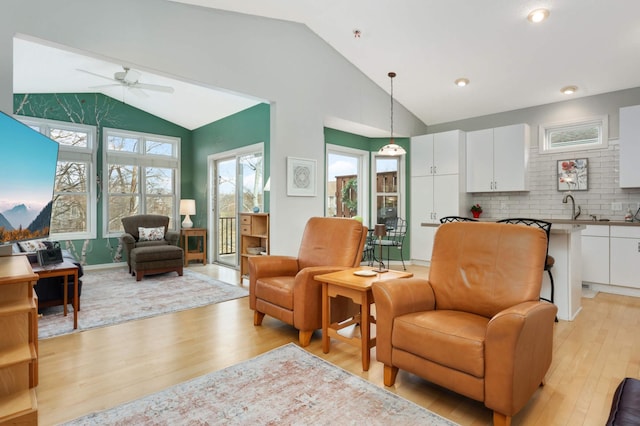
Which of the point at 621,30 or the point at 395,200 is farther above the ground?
the point at 621,30

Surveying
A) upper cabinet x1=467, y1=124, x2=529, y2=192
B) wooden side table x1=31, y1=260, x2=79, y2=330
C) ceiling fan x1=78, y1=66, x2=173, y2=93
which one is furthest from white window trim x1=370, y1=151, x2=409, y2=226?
wooden side table x1=31, y1=260, x2=79, y2=330

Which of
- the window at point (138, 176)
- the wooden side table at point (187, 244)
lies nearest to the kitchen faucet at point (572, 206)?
the wooden side table at point (187, 244)

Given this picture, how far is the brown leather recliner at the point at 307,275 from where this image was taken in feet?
9.02

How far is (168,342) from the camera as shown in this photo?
283cm

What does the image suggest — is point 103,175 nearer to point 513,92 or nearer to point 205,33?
point 205,33

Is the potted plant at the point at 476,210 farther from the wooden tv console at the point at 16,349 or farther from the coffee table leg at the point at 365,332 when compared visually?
the wooden tv console at the point at 16,349

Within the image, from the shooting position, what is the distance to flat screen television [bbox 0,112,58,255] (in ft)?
6.22

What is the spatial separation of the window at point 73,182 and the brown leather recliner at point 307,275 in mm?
4409

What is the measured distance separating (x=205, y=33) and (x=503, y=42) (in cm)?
353

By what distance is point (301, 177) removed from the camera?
15.2 feet

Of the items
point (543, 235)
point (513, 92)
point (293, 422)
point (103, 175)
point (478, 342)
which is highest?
point (513, 92)

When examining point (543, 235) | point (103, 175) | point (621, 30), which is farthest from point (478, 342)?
point (103, 175)

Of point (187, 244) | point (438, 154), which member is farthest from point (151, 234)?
point (438, 154)

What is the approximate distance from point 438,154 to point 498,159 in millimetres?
Answer: 965
